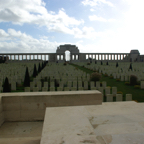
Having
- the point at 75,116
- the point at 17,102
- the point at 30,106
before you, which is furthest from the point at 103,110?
the point at 17,102

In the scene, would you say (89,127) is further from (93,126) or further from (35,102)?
(35,102)

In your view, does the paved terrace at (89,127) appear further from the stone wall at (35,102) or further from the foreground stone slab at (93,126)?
the stone wall at (35,102)

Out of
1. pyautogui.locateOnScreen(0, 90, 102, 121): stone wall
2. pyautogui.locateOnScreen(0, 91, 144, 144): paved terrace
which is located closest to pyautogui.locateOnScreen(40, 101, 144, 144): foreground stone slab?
pyautogui.locateOnScreen(0, 91, 144, 144): paved terrace

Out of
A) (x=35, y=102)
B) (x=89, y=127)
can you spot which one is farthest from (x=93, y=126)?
(x=35, y=102)

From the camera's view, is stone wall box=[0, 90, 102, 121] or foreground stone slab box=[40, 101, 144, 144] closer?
foreground stone slab box=[40, 101, 144, 144]

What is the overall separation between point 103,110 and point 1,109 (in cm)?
322

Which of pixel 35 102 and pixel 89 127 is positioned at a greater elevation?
pixel 89 127

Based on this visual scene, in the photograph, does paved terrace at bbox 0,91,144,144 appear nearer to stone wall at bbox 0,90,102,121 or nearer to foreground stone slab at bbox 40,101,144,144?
foreground stone slab at bbox 40,101,144,144

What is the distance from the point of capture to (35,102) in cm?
498

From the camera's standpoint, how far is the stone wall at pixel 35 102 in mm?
4879

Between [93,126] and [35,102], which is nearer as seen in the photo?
[93,126]

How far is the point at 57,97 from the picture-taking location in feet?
16.5

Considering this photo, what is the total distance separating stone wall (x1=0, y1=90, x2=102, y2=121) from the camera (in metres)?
4.88

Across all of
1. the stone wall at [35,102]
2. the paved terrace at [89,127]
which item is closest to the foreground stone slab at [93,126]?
the paved terrace at [89,127]
